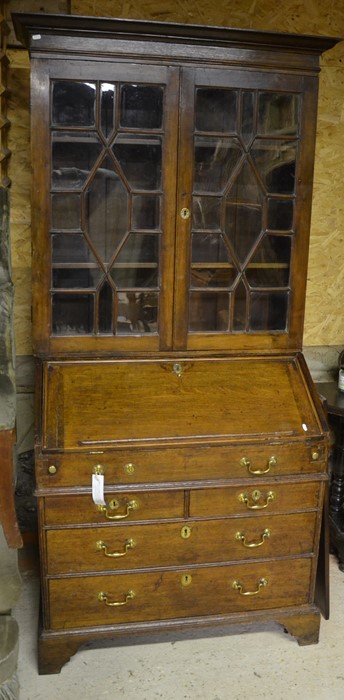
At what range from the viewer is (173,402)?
2.29m

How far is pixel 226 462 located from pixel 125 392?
402 mm

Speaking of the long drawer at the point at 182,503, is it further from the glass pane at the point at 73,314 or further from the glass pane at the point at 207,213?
the glass pane at the point at 207,213

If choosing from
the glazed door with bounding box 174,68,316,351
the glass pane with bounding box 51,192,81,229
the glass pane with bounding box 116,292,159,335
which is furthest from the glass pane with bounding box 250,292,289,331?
the glass pane with bounding box 51,192,81,229

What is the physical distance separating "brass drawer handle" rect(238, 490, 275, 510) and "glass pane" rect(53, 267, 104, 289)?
0.86 meters

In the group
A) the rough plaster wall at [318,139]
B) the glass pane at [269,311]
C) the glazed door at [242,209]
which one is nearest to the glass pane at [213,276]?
the glazed door at [242,209]

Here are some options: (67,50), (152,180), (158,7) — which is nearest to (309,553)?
(152,180)

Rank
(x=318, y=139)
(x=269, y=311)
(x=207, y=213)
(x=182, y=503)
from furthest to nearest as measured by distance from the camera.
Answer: (x=318, y=139), (x=269, y=311), (x=207, y=213), (x=182, y=503)

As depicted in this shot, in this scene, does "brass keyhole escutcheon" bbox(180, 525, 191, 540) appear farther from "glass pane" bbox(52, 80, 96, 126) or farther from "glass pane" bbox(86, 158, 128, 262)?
"glass pane" bbox(52, 80, 96, 126)

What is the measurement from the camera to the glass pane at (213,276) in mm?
2379

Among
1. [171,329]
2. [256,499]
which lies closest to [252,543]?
[256,499]

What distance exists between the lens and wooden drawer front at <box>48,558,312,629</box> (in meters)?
2.24

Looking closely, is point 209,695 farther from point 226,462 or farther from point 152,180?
point 152,180

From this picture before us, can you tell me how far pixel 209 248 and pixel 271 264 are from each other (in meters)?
0.23

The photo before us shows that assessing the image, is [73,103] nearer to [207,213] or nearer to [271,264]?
[207,213]
